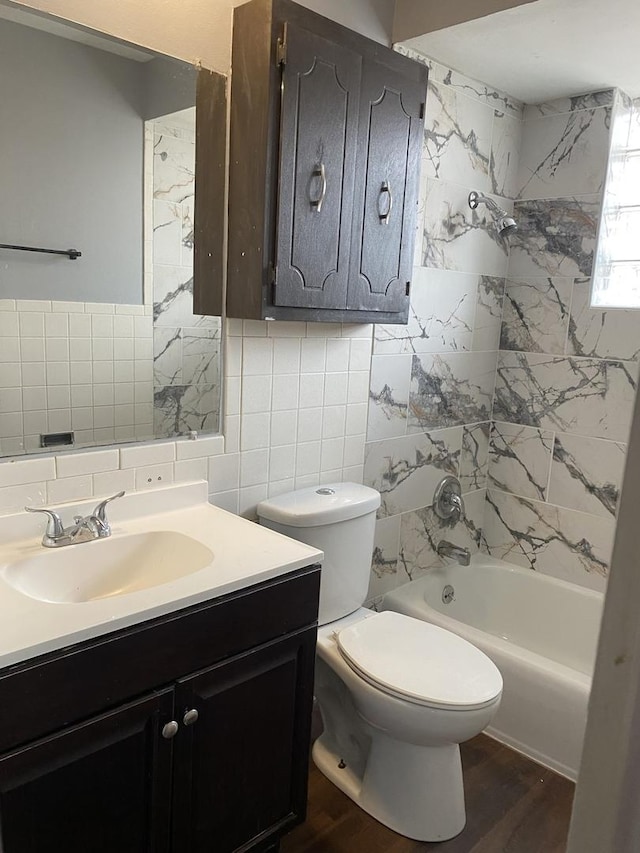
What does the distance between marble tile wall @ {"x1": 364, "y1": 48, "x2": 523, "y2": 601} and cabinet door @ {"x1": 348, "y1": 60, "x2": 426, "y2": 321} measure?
1.01ft

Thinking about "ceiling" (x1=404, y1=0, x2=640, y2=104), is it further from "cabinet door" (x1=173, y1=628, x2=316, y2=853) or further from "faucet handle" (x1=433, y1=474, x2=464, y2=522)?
"cabinet door" (x1=173, y1=628, x2=316, y2=853)

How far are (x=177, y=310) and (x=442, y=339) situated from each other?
45.7 inches

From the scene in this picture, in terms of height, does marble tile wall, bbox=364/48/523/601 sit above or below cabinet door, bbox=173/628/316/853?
above

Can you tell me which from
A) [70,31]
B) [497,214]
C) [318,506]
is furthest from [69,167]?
[497,214]

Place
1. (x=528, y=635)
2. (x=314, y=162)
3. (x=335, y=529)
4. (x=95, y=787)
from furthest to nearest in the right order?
(x=528, y=635)
(x=335, y=529)
(x=314, y=162)
(x=95, y=787)

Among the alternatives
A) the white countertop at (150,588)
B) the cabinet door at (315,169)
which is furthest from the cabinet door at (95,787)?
the cabinet door at (315,169)

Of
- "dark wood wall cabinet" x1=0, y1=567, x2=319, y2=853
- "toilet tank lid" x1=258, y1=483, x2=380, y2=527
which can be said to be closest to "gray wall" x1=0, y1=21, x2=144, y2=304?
"toilet tank lid" x1=258, y1=483, x2=380, y2=527

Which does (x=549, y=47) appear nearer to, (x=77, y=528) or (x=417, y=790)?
(x=77, y=528)

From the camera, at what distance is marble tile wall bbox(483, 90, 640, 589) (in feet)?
8.29

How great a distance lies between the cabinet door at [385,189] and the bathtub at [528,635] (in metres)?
1.18

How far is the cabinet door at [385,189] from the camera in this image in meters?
1.84

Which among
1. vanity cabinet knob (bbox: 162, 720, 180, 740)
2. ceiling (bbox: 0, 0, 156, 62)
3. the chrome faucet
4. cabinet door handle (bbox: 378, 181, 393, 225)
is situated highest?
ceiling (bbox: 0, 0, 156, 62)

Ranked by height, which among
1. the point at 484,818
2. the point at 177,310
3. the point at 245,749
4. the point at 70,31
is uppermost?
the point at 70,31

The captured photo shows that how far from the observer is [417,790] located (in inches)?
72.2
